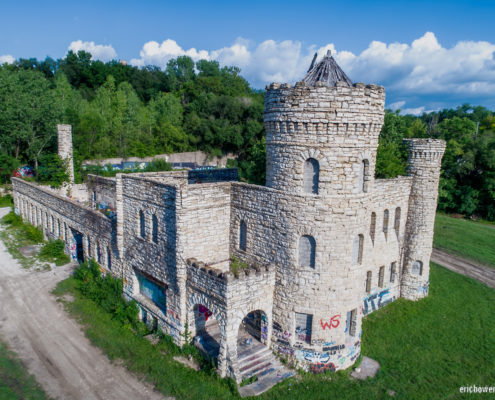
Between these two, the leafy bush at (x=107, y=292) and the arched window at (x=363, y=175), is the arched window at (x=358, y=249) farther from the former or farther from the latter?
the leafy bush at (x=107, y=292)

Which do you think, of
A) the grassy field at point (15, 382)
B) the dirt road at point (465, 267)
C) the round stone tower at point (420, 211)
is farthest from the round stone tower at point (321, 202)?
the dirt road at point (465, 267)

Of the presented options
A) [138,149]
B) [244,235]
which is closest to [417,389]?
[244,235]

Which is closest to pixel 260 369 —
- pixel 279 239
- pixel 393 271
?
pixel 279 239

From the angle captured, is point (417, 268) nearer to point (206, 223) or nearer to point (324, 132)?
point (324, 132)

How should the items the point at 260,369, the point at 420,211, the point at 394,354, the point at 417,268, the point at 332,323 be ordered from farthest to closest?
the point at 417,268 → the point at 420,211 → the point at 394,354 → the point at 332,323 → the point at 260,369

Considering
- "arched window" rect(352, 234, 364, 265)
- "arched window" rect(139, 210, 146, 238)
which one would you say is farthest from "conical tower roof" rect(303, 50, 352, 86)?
"arched window" rect(139, 210, 146, 238)

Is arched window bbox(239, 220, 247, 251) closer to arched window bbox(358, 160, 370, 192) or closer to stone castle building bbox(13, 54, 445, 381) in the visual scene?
stone castle building bbox(13, 54, 445, 381)
